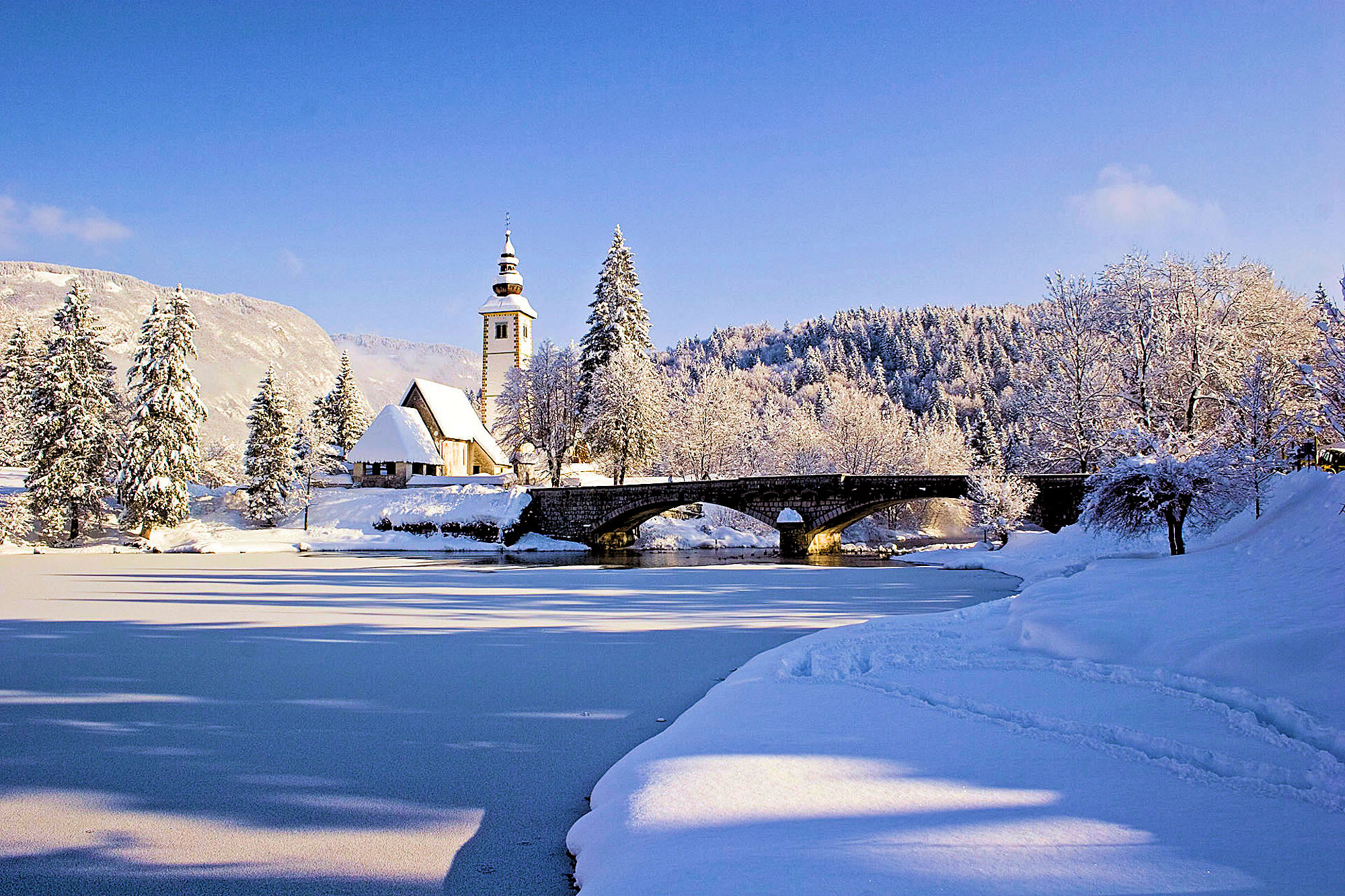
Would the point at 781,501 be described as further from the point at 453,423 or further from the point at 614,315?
the point at 453,423

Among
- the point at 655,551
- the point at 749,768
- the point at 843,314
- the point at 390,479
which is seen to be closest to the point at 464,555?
the point at 655,551

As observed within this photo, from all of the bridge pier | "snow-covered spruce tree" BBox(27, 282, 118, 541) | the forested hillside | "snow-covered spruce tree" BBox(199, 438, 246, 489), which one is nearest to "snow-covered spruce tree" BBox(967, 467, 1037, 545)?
the forested hillside

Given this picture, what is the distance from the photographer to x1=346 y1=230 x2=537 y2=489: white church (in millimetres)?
48000

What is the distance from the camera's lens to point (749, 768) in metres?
4.23

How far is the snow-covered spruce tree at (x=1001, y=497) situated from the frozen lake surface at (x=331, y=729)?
16857 mm

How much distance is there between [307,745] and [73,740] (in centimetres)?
176

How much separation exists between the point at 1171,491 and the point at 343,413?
54764 mm

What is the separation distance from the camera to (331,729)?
19.1ft

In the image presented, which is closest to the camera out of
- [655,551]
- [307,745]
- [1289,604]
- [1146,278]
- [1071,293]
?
[307,745]

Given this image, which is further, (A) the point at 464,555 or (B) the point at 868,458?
(B) the point at 868,458

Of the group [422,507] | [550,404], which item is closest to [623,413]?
[550,404]

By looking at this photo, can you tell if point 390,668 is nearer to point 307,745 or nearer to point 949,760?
point 307,745

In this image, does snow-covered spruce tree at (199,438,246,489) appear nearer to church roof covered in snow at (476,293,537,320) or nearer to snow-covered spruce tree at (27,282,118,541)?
snow-covered spruce tree at (27,282,118,541)

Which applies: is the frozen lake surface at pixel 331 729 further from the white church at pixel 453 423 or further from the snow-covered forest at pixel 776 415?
the white church at pixel 453 423
